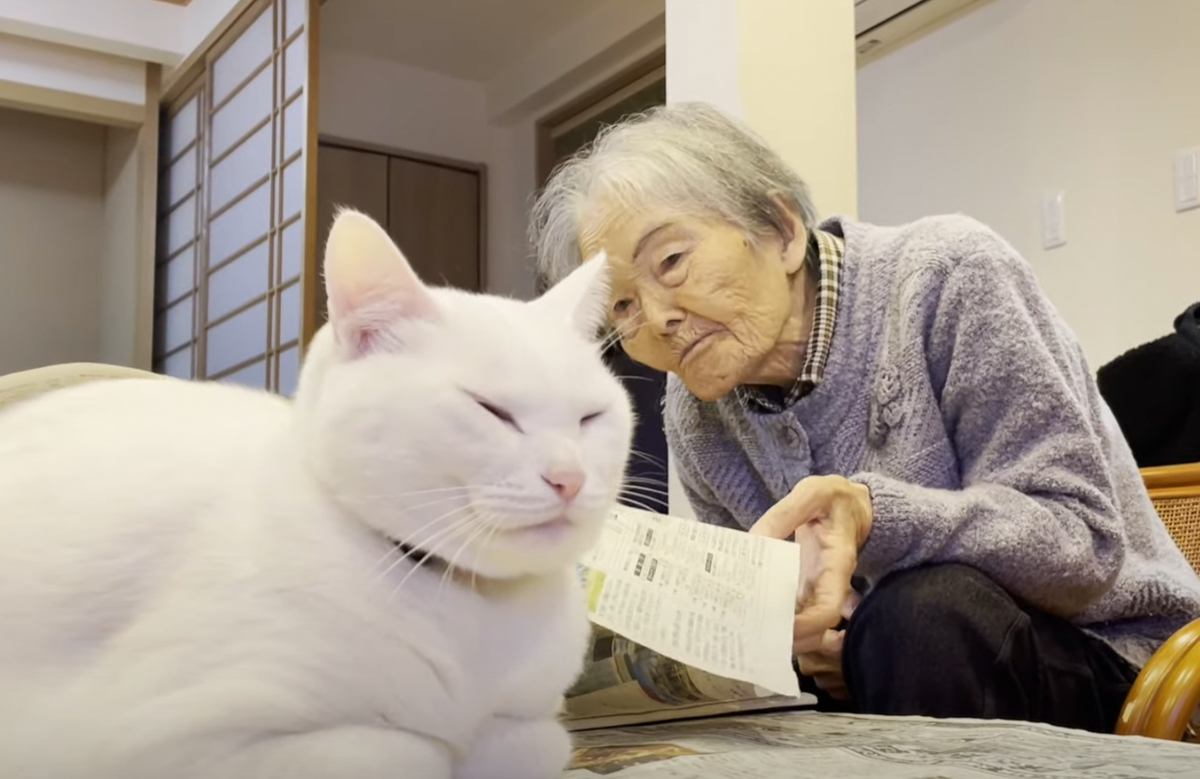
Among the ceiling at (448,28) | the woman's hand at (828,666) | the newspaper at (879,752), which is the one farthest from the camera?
the ceiling at (448,28)

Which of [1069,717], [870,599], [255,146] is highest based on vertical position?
[255,146]

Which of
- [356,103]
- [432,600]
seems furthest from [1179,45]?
[356,103]

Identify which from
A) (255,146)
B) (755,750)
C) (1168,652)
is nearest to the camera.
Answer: (755,750)

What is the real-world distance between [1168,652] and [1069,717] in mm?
146

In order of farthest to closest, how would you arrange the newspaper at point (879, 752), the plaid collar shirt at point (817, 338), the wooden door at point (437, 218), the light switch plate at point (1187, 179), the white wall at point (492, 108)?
the wooden door at point (437, 218) < the white wall at point (492, 108) < the light switch plate at point (1187, 179) < the plaid collar shirt at point (817, 338) < the newspaper at point (879, 752)

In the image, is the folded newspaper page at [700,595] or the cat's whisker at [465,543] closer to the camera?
the cat's whisker at [465,543]

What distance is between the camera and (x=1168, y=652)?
872mm

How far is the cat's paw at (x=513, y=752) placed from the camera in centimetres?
58

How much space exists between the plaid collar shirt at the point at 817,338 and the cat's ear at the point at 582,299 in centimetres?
59

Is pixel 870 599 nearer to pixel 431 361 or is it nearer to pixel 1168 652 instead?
pixel 1168 652

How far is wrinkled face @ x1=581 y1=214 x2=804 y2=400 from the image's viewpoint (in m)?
1.27

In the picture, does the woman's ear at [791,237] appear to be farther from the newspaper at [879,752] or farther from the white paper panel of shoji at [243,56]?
the white paper panel of shoji at [243,56]

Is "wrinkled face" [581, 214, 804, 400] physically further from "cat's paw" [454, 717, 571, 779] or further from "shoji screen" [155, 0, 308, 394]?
"shoji screen" [155, 0, 308, 394]

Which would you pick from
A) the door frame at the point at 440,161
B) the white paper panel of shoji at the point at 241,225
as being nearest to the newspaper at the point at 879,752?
the white paper panel of shoji at the point at 241,225
